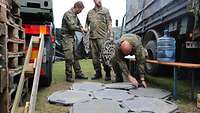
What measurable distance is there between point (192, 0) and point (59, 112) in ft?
7.65

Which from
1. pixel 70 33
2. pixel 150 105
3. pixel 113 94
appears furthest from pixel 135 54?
pixel 70 33

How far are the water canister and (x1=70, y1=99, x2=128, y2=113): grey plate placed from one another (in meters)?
1.56

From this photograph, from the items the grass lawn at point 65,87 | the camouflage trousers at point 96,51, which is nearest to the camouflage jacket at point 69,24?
the camouflage trousers at point 96,51

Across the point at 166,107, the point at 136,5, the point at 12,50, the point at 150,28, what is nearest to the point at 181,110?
the point at 166,107

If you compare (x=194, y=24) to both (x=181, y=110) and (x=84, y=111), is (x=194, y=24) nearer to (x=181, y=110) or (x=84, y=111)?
(x=181, y=110)

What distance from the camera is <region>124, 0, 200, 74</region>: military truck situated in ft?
16.7

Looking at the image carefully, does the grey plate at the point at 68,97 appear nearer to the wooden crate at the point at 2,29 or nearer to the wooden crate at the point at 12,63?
the wooden crate at the point at 12,63

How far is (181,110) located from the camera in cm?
448

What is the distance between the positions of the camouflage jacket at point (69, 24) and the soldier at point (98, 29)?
1.31ft

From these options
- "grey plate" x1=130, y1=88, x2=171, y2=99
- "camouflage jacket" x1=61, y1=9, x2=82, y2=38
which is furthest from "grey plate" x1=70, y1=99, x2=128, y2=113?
"camouflage jacket" x1=61, y1=9, x2=82, y2=38

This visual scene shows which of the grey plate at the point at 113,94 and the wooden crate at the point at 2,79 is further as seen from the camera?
the grey plate at the point at 113,94

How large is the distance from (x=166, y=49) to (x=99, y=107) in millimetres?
1960

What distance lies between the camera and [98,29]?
7.54 metres

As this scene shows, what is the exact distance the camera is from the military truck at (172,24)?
201 inches
